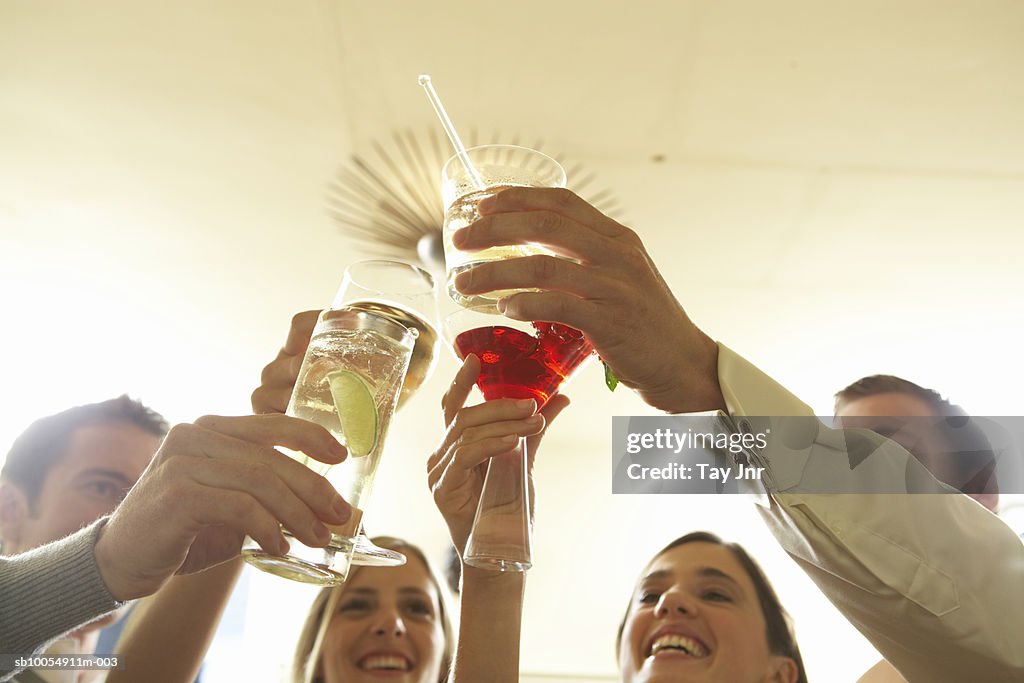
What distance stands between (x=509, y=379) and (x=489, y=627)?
47 cm

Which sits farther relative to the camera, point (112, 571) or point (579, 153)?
point (579, 153)

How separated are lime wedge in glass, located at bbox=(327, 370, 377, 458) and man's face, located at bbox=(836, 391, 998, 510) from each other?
75.1 inches

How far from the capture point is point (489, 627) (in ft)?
4.66

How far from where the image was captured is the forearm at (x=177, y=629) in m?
1.53

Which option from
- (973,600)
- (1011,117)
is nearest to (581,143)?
(1011,117)

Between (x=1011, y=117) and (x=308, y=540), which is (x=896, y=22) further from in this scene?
(x=308, y=540)

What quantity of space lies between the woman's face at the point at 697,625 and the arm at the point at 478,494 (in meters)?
0.88

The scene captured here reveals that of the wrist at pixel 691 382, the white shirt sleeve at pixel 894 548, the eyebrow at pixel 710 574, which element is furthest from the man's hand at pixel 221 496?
the eyebrow at pixel 710 574

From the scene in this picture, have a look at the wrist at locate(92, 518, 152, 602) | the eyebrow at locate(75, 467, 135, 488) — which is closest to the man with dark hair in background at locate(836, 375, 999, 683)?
the wrist at locate(92, 518, 152, 602)

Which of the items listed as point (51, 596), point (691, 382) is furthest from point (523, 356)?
point (51, 596)

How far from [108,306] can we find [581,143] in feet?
12.2

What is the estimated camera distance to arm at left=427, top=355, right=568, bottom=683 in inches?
47.7

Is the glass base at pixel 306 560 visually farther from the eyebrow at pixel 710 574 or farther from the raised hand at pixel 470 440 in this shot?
the eyebrow at pixel 710 574

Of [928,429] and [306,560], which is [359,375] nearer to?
[306,560]
